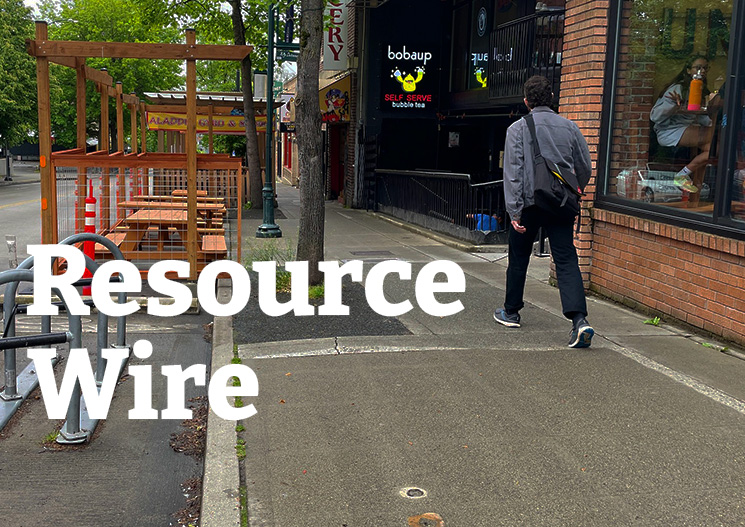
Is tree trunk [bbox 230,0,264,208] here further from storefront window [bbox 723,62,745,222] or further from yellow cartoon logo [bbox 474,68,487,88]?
storefront window [bbox 723,62,745,222]

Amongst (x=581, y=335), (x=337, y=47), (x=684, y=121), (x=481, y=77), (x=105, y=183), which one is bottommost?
(x=581, y=335)

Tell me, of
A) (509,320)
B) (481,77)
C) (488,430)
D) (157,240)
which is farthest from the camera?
(481,77)

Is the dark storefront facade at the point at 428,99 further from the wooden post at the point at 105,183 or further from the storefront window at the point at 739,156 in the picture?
the storefront window at the point at 739,156

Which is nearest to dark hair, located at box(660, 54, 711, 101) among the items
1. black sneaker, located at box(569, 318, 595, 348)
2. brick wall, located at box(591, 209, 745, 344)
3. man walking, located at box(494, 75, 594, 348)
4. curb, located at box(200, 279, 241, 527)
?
brick wall, located at box(591, 209, 745, 344)

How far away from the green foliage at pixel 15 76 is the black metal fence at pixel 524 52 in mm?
26740

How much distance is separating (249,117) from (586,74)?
536 inches

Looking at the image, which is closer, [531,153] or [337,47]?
[531,153]

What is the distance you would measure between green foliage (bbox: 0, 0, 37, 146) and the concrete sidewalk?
111 feet

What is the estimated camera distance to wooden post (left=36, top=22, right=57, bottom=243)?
877cm

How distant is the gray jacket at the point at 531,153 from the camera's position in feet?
20.7

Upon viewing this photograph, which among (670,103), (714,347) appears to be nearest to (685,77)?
(670,103)

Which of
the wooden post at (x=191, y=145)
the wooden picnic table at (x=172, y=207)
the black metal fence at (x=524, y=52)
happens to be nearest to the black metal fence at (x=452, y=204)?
the black metal fence at (x=524, y=52)

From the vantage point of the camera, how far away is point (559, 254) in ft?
20.9

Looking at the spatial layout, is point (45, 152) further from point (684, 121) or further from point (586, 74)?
point (684, 121)
